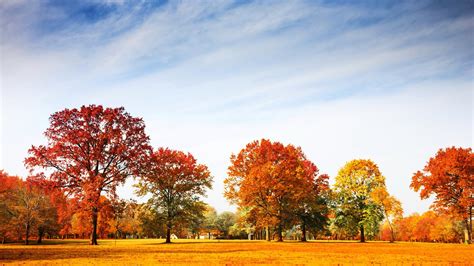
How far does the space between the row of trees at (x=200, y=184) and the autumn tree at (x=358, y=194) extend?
0.56 feet

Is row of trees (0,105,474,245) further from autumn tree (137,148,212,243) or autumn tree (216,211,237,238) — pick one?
autumn tree (216,211,237,238)

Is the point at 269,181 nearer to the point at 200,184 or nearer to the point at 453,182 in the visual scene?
the point at 200,184

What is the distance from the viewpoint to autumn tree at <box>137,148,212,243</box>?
5459 centimetres

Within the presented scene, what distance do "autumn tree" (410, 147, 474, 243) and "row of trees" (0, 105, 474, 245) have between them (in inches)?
5.4

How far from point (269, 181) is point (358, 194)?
2043cm

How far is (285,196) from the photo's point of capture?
2136 inches

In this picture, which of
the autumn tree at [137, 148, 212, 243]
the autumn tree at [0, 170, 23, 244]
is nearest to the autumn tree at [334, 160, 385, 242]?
the autumn tree at [137, 148, 212, 243]

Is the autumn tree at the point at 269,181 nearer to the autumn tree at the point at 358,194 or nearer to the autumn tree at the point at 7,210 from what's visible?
the autumn tree at the point at 358,194

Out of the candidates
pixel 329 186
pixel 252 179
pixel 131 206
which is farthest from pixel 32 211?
pixel 329 186

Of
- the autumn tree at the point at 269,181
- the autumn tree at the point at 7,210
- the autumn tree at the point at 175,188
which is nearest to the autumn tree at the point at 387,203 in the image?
the autumn tree at the point at 269,181

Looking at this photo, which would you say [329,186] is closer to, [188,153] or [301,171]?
[301,171]

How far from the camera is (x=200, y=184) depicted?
2256 inches

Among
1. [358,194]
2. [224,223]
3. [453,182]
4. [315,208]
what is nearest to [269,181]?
[315,208]

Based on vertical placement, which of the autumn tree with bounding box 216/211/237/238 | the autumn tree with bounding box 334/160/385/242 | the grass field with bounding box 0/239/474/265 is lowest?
the autumn tree with bounding box 216/211/237/238
